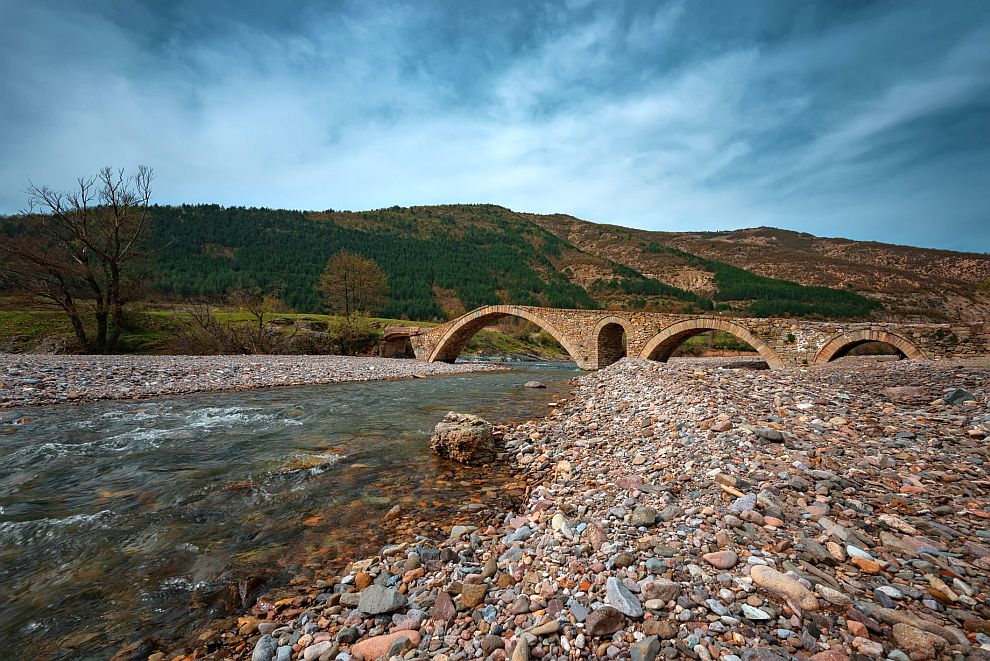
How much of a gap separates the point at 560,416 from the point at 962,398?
6696mm

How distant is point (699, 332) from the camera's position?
77.4 feet

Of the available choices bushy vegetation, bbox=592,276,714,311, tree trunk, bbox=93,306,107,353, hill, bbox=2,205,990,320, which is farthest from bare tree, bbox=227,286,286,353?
bushy vegetation, bbox=592,276,714,311

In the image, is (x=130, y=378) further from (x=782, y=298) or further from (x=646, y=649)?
(x=782, y=298)

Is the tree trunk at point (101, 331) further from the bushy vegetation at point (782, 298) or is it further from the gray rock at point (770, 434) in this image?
the bushy vegetation at point (782, 298)

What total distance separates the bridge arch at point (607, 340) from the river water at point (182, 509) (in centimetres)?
1972

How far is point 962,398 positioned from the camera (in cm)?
634

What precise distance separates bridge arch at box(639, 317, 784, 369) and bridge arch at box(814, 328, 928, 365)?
1.75 metres

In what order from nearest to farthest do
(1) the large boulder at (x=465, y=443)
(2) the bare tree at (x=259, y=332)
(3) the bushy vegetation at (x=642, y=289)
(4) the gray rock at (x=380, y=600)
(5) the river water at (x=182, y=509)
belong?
(4) the gray rock at (x=380, y=600) → (5) the river water at (x=182, y=509) → (1) the large boulder at (x=465, y=443) → (2) the bare tree at (x=259, y=332) → (3) the bushy vegetation at (x=642, y=289)

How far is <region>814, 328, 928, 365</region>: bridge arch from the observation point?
17.0 metres

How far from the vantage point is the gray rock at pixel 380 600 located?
277 cm

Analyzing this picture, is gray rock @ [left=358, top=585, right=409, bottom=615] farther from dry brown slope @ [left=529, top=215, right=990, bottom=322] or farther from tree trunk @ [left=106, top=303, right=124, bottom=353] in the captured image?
dry brown slope @ [left=529, top=215, right=990, bottom=322]

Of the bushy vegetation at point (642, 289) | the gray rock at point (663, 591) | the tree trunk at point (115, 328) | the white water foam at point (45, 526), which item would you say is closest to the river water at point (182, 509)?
the white water foam at point (45, 526)

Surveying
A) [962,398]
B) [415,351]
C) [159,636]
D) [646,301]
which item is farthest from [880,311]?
[159,636]

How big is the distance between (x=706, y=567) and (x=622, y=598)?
683mm
